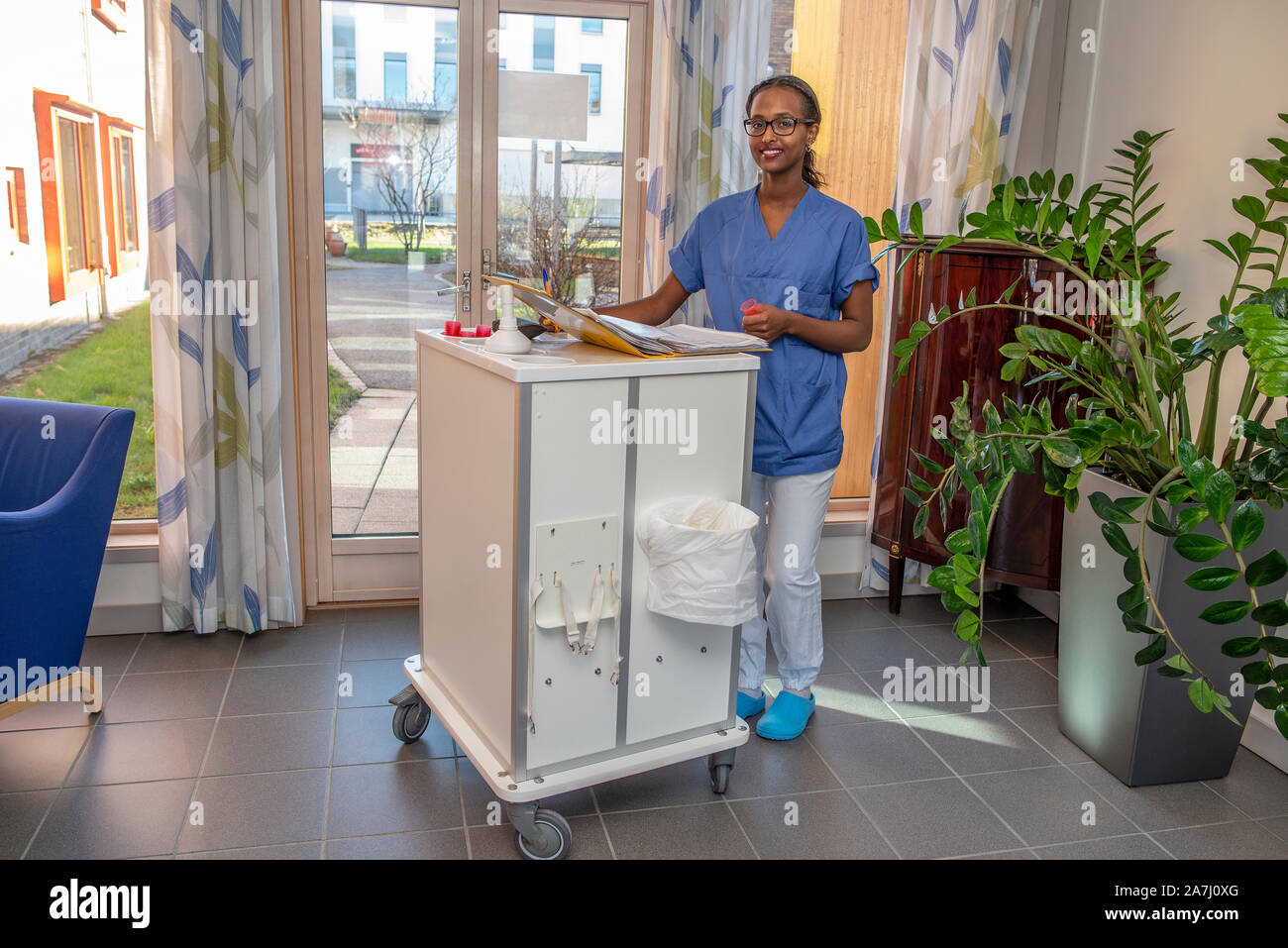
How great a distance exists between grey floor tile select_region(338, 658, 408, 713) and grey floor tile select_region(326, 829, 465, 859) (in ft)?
1.96

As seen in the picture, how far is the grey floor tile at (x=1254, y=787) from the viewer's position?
2511mm

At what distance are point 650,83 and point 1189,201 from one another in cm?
163

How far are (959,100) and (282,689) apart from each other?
2.72 m

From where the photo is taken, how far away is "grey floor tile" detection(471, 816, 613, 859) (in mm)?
2225

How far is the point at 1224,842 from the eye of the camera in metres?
2.37

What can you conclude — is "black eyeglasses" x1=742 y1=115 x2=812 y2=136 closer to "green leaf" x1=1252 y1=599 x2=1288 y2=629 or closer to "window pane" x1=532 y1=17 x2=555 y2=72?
"window pane" x1=532 y1=17 x2=555 y2=72

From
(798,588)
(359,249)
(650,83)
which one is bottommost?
(798,588)

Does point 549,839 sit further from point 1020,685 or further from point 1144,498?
point 1020,685

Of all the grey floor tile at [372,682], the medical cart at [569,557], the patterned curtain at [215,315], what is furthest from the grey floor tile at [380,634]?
the medical cart at [569,557]

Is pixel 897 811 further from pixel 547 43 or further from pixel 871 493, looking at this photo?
pixel 547 43

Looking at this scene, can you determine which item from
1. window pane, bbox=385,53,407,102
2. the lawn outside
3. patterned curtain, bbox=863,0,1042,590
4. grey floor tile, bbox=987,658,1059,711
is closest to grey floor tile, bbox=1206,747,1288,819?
grey floor tile, bbox=987,658,1059,711

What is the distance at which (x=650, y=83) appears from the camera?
3.38 m

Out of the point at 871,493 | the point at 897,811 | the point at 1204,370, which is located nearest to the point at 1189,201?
the point at 1204,370
